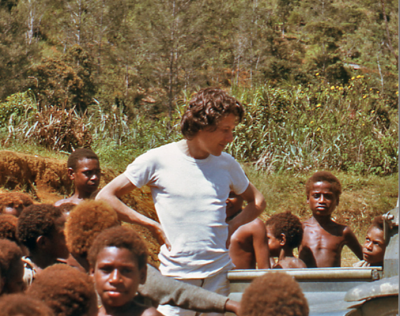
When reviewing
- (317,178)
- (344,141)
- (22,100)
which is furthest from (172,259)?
(344,141)

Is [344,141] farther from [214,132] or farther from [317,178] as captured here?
[214,132]

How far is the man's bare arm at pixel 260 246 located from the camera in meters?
3.23

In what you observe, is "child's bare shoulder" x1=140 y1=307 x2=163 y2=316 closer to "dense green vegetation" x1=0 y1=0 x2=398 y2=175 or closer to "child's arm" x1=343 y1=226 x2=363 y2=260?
"child's arm" x1=343 y1=226 x2=363 y2=260

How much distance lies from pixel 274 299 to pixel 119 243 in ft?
2.38

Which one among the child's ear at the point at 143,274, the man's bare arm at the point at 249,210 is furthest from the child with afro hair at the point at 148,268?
the man's bare arm at the point at 249,210

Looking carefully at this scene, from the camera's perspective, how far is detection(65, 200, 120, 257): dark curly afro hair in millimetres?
2186

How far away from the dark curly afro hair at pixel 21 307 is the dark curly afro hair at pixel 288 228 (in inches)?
106

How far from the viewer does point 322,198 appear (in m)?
4.02

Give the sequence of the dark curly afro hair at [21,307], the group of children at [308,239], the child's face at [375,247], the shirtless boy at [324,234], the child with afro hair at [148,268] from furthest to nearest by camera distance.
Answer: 1. the shirtless boy at [324,234]
2. the child's face at [375,247]
3. the group of children at [308,239]
4. the child with afro hair at [148,268]
5. the dark curly afro hair at [21,307]

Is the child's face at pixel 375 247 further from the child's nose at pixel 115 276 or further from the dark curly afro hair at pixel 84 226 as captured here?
the child's nose at pixel 115 276

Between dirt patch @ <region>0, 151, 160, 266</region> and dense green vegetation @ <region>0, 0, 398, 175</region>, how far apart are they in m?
1.40

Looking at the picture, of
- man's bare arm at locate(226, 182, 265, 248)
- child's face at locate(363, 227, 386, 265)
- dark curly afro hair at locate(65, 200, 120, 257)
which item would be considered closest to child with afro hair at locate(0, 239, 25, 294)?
dark curly afro hair at locate(65, 200, 120, 257)

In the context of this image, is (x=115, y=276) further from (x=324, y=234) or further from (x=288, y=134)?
(x=288, y=134)

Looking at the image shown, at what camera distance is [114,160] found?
8.64 m
